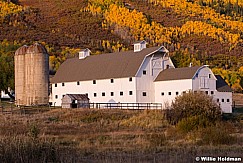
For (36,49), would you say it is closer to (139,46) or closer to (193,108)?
(139,46)

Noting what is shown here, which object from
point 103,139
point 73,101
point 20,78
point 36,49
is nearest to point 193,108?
point 103,139

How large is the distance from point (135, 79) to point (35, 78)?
45.7 feet

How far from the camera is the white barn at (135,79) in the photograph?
53625 millimetres

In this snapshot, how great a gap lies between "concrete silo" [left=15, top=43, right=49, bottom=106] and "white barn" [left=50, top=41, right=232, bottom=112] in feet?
8.48

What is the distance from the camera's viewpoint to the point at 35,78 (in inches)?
2421

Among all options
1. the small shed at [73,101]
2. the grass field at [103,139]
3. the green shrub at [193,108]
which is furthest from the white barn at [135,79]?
the green shrub at [193,108]

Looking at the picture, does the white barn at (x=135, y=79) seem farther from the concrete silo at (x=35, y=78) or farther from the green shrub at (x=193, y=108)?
the green shrub at (x=193, y=108)

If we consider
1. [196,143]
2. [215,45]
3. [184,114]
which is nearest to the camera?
[196,143]

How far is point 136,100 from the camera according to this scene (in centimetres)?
5419

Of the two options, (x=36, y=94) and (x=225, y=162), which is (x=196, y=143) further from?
(x=36, y=94)

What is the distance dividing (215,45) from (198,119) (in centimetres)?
15471

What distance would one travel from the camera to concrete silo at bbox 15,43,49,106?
61.5 metres

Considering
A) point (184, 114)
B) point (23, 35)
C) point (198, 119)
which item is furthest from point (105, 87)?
point (23, 35)

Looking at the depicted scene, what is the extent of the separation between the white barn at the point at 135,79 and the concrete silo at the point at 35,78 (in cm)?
258
